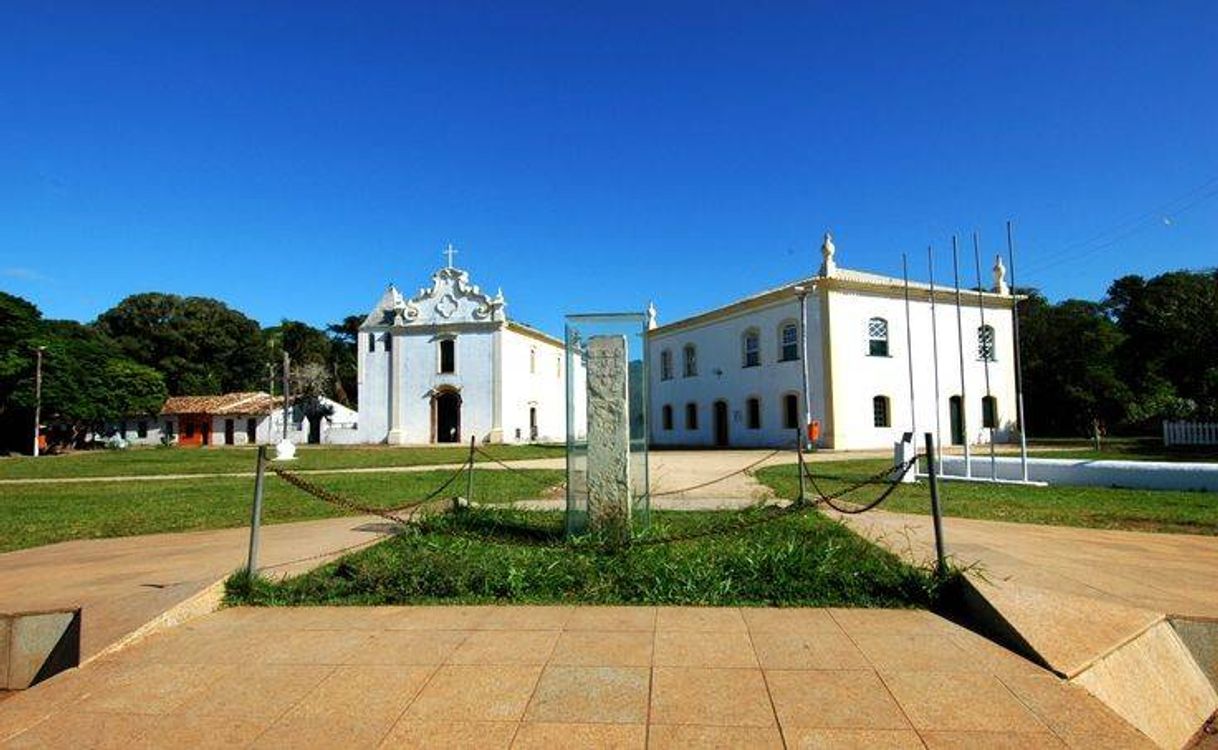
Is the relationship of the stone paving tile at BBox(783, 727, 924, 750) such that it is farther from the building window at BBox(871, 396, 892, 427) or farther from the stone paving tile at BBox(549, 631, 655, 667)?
the building window at BBox(871, 396, 892, 427)

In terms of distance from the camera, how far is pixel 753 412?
29609mm

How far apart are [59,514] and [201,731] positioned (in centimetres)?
960

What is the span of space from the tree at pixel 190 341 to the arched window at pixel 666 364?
140ft

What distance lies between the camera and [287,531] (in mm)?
7680

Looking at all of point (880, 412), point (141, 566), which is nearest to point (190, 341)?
point (880, 412)

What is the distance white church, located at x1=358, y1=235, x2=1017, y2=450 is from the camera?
2623cm

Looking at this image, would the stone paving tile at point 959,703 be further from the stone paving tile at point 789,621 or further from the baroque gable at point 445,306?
the baroque gable at point 445,306

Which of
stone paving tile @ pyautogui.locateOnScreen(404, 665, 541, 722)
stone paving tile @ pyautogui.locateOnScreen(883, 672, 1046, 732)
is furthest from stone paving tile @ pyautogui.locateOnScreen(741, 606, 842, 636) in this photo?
stone paving tile @ pyautogui.locateOnScreen(404, 665, 541, 722)

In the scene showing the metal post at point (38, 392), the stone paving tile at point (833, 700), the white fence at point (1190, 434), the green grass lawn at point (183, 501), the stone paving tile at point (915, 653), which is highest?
the metal post at point (38, 392)

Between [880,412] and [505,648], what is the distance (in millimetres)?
25510

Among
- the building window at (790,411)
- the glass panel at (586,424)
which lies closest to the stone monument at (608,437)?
the glass panel at (586,424)

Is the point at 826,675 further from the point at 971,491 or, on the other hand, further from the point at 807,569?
the point at 971,491

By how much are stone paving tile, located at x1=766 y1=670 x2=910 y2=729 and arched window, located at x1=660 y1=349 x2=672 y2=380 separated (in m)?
32.2

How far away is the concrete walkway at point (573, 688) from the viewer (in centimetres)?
277
